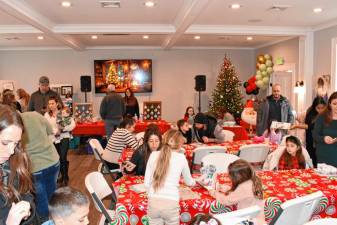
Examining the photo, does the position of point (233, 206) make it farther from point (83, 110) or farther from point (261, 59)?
point (261, 59)

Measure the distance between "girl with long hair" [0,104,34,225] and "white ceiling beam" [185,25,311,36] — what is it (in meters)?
5.84

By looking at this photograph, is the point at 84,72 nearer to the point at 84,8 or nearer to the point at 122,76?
the point at 122,76

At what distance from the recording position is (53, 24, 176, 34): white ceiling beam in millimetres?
7070

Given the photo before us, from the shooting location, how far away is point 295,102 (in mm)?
8656

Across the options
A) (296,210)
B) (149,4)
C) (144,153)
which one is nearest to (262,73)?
(149,4)

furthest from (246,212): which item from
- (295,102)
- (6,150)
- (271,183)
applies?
(295,102)

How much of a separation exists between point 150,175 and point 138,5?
3320 mm

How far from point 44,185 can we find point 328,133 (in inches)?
120

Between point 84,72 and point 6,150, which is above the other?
point 84,72

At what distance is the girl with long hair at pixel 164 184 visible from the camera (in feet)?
8.84

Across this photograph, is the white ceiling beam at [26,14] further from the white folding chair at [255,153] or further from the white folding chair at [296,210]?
the white folding chair at [296,210]

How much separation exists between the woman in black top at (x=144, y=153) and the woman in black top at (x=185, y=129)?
1610 millimetres

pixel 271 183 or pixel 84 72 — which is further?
pixel 84 72

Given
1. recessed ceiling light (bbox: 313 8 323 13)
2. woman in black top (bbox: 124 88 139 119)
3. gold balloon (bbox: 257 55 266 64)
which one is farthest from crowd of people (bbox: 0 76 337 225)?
gold balloon (bbox: 257 55 266 64)
